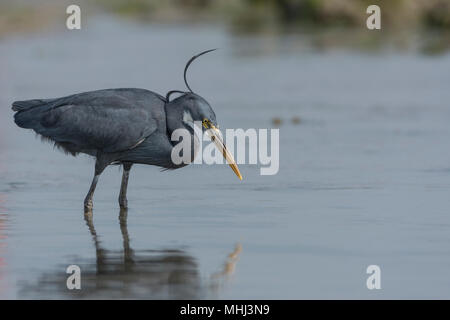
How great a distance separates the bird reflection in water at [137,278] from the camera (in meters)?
7.90

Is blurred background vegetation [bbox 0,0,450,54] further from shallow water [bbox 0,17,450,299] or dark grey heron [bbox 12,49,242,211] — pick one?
dark grey heron [bbox 12,49,242,211]

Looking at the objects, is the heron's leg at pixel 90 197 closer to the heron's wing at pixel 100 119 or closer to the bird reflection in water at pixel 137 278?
the heron's wing at pixel 100 119

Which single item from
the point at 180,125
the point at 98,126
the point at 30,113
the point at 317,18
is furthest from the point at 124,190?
the point at 317,18

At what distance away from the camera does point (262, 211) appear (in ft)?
35.2

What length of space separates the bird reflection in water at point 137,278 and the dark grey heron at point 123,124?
49.4 inches

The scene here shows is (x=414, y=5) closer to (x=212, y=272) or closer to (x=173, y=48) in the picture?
(x=173, y=48)

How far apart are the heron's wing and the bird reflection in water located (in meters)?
1.33

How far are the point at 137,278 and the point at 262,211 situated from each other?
2629 mm

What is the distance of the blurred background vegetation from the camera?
33531 mm

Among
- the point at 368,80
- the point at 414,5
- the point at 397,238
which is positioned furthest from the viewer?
the point at 414,5

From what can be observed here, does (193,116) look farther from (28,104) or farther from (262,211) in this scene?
(28,104)

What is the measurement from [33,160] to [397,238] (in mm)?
5643

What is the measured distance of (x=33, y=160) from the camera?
13828 mm
